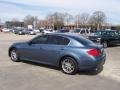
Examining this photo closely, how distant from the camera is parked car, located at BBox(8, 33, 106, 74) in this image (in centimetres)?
897

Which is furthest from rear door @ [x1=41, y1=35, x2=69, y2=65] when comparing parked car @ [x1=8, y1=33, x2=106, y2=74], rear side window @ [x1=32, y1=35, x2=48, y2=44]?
rear side window @ [x1=32, y1=35, x2=48, y2=44]

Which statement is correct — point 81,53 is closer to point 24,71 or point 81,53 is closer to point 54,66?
point 54,66

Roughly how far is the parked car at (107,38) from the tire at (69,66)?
41.1ft

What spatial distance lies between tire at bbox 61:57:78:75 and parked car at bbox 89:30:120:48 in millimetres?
12540

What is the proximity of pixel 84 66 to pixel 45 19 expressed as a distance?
113 metres

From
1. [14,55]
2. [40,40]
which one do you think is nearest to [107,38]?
[14,55]

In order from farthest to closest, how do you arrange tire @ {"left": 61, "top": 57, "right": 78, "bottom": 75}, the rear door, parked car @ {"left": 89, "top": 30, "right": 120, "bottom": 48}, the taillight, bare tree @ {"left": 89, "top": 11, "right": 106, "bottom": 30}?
bare tree @ {"left": 89, "top": 11, "right": 106, "bottom": 30} < parked car @ {"left": 89, "top": 30, "right": 120, "bottom": 48} < the rear door < tire @ {"left": 61, "top": 57, "right": 78, "bottom": 75} < the taillight

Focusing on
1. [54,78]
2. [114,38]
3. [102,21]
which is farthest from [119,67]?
[102,21]

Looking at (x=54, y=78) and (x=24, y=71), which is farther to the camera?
(x=24, y=71)

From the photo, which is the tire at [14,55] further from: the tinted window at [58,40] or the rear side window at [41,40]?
the tinted window at [58,40]

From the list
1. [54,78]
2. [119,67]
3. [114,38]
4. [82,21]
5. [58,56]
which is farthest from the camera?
[82,21]

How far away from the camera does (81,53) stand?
8.98 metres

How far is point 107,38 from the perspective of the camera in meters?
22.1

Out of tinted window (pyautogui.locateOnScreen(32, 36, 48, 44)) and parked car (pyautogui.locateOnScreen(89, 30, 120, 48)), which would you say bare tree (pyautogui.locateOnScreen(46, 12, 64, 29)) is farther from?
tinted window (pyautogui.locateOnScreen(32, 36, 48, 44))
